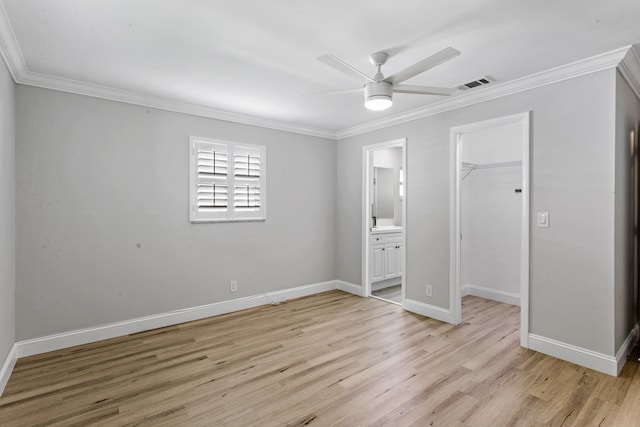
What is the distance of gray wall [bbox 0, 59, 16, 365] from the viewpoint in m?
2.51

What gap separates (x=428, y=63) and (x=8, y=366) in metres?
3.97

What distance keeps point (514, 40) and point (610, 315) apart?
233 cm

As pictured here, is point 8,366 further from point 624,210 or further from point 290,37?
point 624,210

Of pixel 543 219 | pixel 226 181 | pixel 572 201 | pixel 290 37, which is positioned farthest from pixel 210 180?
pixel 572 201

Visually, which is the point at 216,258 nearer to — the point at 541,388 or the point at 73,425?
the point at 73,425

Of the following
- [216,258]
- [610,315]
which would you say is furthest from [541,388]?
[216,258]

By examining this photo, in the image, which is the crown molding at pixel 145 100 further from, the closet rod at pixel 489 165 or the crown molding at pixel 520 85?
the closet rod at pixel 489 165

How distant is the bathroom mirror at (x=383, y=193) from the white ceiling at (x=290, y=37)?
8.59 ft

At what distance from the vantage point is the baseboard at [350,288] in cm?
504

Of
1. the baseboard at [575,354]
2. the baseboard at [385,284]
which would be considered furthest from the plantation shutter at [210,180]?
the baseboard at [575,354]

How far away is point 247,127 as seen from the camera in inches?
175

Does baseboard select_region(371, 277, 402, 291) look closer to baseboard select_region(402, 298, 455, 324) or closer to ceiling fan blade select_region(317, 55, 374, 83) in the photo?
baseboard select_region(402, 298, 455, 324)

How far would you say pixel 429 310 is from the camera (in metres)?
4.04

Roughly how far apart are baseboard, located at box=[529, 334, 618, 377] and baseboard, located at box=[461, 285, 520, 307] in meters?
1.50
